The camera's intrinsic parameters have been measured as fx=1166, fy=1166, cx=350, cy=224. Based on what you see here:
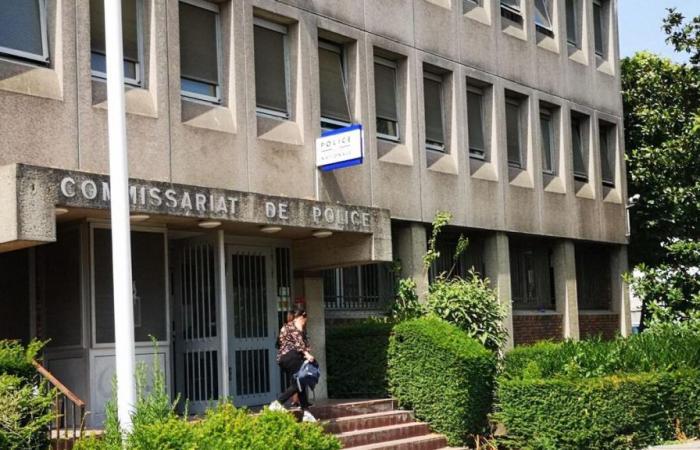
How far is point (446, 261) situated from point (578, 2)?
27.0 feet

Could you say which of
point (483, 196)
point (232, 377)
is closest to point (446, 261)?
point (483, 196)

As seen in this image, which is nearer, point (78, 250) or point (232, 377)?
point (78, 250)

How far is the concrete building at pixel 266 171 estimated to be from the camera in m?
14.3

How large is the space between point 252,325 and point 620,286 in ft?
42.8

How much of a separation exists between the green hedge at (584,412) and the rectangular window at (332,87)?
17.2 ft

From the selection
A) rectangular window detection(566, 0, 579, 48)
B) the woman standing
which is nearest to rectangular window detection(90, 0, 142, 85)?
the woman standing

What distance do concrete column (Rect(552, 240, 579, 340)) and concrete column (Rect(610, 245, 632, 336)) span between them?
2.57m

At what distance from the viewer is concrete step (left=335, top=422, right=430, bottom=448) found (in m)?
16.1

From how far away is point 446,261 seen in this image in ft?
75.3

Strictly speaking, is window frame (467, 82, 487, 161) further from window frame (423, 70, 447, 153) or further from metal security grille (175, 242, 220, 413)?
metal security grille (175, 242, 220, 413)

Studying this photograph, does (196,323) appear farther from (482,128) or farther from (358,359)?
(482,128)

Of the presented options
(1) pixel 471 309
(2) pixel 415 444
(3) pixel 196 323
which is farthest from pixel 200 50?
(1) pixel 471 309

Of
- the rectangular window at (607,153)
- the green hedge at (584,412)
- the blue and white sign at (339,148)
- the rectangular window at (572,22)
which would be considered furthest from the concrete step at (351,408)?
the rectangular window at (572,22)

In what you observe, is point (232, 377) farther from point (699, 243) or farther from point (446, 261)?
point (699, 243)
